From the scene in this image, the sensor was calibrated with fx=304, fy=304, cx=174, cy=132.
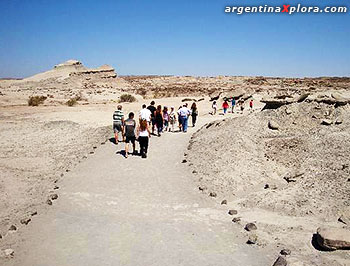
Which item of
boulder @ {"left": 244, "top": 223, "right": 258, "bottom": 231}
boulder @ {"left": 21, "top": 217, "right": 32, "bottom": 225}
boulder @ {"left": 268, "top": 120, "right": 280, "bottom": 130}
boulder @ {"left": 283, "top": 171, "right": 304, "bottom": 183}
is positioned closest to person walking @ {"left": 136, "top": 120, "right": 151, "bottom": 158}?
boulder @ {"left": 283, "top": 171, "right": 304, "bottom": 183}

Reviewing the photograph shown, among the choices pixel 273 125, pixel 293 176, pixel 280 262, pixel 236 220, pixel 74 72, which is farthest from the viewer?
pixel 74 72

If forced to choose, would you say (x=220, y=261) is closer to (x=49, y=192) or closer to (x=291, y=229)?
(x=291, y=229)

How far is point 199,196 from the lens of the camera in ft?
28.1

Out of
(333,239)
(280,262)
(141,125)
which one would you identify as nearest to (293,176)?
(333,239)

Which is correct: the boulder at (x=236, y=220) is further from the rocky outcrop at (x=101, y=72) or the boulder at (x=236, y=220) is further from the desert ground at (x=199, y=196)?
the rocky outcrop at (x=101, y=72)

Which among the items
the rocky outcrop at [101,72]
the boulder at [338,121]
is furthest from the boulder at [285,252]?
the rocky outcrop at [101,72]

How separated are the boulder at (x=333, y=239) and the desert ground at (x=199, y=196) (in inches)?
0.9

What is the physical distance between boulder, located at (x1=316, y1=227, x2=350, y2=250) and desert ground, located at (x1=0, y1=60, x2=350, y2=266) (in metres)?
0.02

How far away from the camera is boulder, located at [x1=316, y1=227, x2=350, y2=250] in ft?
18.3

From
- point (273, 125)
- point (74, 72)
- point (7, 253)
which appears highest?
point (74, 72)

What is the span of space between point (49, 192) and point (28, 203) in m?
0.69

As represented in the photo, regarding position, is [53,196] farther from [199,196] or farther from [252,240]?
[252,240]

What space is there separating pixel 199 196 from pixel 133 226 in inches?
96.6

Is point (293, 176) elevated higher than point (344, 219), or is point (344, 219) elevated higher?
point (293, 176)
